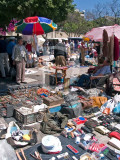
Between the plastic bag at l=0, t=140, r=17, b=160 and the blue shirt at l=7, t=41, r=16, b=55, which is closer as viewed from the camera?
the plastic bag at l=0, t=140, r=17, b=160

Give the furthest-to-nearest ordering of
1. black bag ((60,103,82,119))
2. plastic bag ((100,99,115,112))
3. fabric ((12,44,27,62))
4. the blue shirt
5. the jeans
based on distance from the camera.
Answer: the blue shirt
the jeans
fabric ((12,44,27,62))
plastic bag ((100,99,115,112))
black bag ((60,103,82,119))

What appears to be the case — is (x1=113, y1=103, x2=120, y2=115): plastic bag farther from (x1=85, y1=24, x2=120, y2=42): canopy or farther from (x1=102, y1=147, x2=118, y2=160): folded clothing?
(x1=85, y1=24, x2=120, y2=42): canopy

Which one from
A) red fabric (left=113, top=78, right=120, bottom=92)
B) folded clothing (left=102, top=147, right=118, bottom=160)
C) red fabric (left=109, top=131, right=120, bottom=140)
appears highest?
red fabric (left=113, top=78, right=120, bottom=92)

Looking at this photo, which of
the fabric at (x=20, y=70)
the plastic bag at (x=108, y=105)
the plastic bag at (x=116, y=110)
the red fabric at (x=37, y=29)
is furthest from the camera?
the red fabric at (x=37, y=29)

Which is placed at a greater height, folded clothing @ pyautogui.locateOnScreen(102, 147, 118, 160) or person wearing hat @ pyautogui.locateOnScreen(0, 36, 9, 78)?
person wearing hat @ pyautogui.locateOnScreen(0, 36, 9, 78)

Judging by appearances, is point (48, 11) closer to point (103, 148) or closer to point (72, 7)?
point (72, 7)

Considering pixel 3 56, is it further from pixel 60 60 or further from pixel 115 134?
pixel 115 134

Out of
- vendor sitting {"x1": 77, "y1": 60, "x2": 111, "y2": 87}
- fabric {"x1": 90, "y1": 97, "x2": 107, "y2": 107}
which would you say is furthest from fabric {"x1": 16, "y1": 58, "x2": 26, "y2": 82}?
fabric {"x1": 90, "y1": 97, "x2": 107, "y2": 107}

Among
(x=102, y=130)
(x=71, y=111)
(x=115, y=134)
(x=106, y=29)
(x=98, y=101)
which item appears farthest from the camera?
(x=106, y=29)

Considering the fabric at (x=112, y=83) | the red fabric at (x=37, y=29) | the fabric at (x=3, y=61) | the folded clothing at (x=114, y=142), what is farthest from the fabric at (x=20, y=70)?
the folded clothing at (x=114, y=142)

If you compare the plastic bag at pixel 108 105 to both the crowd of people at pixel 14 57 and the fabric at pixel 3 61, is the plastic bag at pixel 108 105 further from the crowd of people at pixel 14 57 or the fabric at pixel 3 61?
the fabric at pixel 3 61

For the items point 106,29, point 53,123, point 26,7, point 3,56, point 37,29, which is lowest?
point 53,123

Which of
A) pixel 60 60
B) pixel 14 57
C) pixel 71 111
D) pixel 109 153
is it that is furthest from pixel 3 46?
pixel 109 153

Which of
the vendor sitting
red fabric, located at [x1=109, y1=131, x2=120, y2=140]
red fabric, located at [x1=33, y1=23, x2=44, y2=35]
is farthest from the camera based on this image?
red fabric, located at [x1=33, y1=23, x2=44, y2=35]
